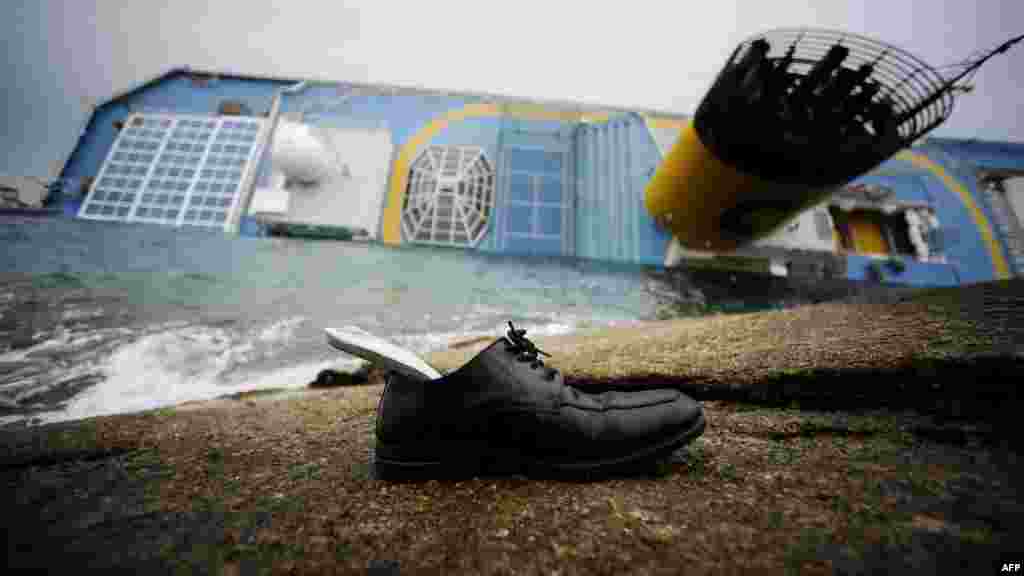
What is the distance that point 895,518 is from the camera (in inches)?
21.9

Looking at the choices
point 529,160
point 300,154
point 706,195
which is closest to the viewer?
point 706,195

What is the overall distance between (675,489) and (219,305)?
228 inches

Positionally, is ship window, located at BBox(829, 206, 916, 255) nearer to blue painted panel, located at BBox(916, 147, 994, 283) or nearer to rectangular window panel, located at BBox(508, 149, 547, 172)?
blue painted panel, located at BBox(916, 147, 994, 283)

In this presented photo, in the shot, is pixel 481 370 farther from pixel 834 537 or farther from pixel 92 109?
pixel 92 109

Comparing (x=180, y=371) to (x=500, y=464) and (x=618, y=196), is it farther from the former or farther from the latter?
(x=618, y=196)

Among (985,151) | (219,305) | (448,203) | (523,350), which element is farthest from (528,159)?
(985,151)

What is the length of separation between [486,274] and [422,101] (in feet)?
24.6

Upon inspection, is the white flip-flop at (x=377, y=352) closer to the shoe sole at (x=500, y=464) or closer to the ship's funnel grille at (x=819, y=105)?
the shoe sole at (x=500, y=464)

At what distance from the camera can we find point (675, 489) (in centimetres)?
76

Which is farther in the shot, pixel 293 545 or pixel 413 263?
pixel 413 263

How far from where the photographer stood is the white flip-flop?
766mm

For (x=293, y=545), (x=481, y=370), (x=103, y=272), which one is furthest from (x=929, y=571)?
(x=103, y=272)

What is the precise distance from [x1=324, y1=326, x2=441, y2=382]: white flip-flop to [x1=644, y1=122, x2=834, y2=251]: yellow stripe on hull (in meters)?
6.46

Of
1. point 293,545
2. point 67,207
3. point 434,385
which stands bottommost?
point 293,545
